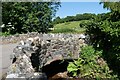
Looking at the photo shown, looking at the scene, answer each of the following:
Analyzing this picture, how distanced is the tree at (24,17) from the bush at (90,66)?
30.7 meters

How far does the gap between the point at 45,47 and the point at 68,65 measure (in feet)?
5.25

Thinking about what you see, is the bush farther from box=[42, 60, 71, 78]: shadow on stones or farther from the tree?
the tree

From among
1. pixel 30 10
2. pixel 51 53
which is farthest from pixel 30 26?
pixel 51 53

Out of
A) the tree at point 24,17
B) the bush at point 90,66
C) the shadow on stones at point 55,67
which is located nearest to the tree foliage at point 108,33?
the bush at point 90,66

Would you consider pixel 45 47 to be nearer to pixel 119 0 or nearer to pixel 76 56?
pixel 76 56

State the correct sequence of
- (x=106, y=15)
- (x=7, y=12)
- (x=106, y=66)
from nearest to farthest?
(x=106, y=66)
(x=106, y=15)
(x=7, y=12)

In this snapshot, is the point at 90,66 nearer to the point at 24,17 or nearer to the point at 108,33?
the point at 108,33

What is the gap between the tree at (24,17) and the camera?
47.9 m

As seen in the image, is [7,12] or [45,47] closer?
[45,47]

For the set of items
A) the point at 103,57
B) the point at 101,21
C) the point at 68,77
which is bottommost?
the point at 68,77

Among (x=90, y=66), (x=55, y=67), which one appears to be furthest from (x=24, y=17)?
(x=90, y=66)

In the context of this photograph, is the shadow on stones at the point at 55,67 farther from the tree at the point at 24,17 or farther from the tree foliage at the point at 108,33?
the tree at the point at 24,17

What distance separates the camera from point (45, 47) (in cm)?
1784

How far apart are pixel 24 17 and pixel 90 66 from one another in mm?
32305
